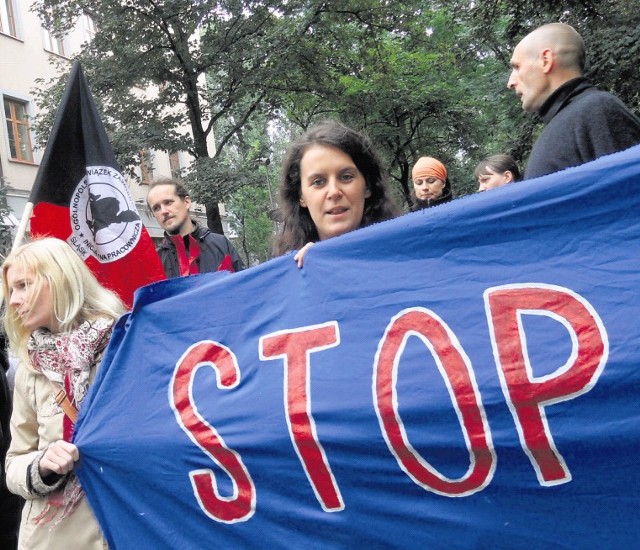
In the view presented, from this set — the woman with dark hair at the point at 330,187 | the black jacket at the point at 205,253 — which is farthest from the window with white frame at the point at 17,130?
the woman with dark hair at the point at 330,187

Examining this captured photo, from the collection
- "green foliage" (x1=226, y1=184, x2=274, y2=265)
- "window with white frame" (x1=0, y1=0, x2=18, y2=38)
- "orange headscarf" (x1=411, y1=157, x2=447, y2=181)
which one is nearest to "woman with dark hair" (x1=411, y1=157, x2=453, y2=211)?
"orange headscarf" (x1=411, y1=157, x2=447, y2=181)

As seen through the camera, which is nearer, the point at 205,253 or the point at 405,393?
the point at 405,393

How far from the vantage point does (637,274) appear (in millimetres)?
1638

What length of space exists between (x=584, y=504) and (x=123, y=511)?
135 centimetres

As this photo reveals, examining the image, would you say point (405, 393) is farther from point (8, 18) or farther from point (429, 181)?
point (8, 18)

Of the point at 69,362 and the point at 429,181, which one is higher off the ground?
the point at 429,181

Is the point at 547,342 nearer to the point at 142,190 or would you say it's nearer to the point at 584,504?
the point at 584,504

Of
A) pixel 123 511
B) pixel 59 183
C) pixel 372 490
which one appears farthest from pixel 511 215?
pixel 59 183

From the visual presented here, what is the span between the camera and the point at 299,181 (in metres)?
2.57

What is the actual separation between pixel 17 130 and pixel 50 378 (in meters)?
17.2

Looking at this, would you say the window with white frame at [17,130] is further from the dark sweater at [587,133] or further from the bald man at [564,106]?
the dark sweater at [587,133]

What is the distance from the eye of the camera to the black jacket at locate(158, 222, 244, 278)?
4.66 meters

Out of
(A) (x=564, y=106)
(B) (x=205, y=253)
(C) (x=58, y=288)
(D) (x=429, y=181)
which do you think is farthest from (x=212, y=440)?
(D) (x=429, y=181)

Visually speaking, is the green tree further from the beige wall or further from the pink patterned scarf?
the pink patterned scarf
